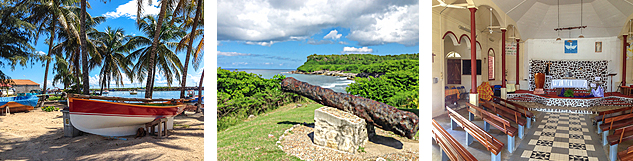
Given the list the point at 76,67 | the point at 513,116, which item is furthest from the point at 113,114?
the point at 513,116

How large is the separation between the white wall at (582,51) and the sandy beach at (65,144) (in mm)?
6941

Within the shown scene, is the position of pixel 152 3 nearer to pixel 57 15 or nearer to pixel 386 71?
pixel 57 15

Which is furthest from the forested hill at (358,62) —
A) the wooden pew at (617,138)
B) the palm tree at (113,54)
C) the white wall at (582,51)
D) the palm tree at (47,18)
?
the white wall at (582,51)

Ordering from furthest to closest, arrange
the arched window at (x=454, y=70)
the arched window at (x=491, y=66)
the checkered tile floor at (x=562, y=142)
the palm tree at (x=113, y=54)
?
the arched window at (x=491, y=66) < the arched window at (x=454, y=70) < the palm tree at (x=113, y=54) < the checkered tile floor at (x=562, y=142)

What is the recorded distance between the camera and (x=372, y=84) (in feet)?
10.9

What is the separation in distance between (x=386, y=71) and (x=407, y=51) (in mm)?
398

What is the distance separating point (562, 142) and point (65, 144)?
19.9ft

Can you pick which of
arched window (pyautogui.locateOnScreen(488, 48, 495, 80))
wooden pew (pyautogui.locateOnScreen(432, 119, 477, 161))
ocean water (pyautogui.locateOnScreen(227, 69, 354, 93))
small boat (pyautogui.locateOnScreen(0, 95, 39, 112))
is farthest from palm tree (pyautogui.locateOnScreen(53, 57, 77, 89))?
arched window (pyautogui.locateOnScreen(488, 48, 495, 80))

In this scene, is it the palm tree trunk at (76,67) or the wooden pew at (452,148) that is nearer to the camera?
the wooden pew at (452,148)

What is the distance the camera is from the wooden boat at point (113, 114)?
2.87 m

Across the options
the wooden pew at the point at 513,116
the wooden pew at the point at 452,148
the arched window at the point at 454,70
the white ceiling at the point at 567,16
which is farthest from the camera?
the arched window at the point at 454,70

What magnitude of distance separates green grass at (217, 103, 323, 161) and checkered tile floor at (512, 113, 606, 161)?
259 cm

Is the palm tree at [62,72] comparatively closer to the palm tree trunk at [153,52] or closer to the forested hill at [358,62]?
the palm tree trunk at [153,52]

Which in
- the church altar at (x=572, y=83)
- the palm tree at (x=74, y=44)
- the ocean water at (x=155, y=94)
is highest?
the palm tree at (x=74, y=44)
